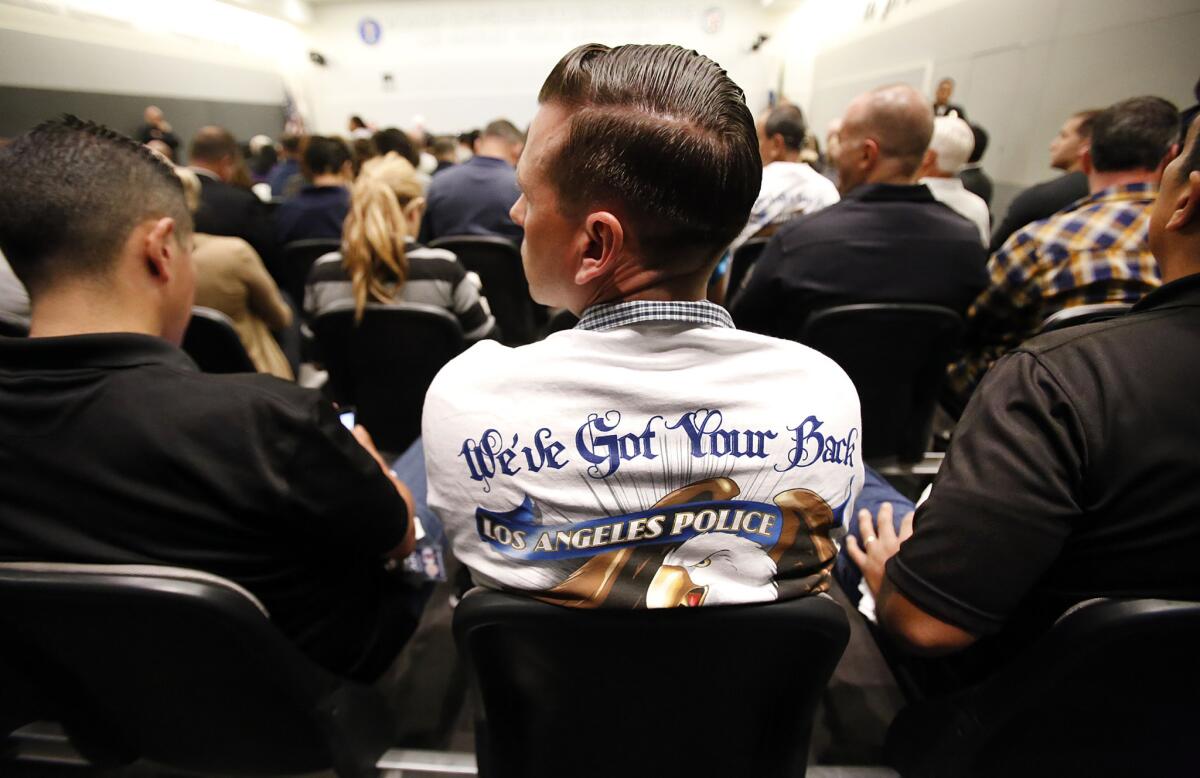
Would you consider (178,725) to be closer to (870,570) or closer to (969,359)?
(870,570)

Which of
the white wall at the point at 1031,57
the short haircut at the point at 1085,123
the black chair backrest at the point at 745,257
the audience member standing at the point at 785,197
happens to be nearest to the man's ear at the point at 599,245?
the black chair backrest at the point at 745,257

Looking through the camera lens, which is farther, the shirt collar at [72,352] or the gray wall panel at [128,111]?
the gray wall panel at [128,111]

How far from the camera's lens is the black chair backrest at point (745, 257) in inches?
98.4

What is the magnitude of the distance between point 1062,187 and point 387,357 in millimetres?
3297

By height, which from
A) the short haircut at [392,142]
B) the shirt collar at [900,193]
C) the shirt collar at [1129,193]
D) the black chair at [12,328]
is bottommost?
the black chair at [12,328]

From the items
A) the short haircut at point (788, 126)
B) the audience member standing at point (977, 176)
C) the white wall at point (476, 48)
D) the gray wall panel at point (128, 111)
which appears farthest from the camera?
the white wall at point (476, 48)

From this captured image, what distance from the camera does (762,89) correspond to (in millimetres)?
10414

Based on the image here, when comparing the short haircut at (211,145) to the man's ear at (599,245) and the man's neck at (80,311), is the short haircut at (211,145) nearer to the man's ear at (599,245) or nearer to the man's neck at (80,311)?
the man's neck at (80,311)

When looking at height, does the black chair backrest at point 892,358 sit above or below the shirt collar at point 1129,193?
below

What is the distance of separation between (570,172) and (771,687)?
2.32 ft

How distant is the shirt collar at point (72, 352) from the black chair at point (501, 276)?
178 centimetres

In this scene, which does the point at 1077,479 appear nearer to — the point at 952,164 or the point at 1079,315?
the point at 1079,315

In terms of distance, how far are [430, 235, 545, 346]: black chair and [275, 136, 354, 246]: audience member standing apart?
2.55 feet

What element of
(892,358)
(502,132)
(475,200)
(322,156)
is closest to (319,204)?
(322,156)
